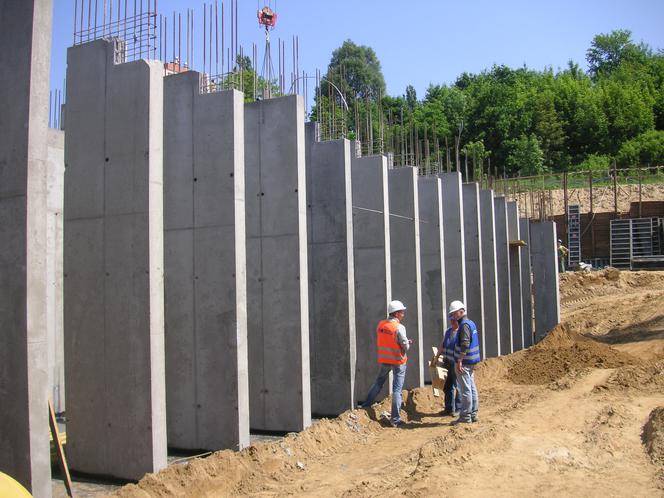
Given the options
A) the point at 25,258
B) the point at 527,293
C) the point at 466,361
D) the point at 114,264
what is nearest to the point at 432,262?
the point at 466,361

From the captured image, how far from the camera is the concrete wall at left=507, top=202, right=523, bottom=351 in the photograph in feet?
66.5

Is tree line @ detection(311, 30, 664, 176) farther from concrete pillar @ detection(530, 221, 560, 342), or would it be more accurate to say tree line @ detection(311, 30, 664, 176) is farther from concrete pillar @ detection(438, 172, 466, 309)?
→ concrete pillar @ detection(438, 172, 466, 309)

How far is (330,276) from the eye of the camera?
10.1 m

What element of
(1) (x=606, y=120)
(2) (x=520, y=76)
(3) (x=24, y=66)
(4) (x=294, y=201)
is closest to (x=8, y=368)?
(3) (x=24, y=66)

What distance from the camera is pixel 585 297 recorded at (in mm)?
27969

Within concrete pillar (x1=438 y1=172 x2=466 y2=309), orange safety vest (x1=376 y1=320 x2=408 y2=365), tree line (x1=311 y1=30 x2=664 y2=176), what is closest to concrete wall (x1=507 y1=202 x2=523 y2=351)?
concrete pillar (x1=438 y1=172 x2=466 y2=309)

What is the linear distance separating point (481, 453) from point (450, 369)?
2943 millimetres

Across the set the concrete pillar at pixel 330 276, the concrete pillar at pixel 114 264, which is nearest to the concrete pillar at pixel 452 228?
the concrete pillar at pixel 330 276

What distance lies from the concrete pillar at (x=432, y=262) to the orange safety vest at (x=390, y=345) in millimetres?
3972

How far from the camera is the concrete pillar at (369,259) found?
1114 cm

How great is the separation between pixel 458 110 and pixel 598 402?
50821 millimetres

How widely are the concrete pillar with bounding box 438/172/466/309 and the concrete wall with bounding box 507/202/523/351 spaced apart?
5788 mm

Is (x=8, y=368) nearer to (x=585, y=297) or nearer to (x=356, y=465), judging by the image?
(x=356, y=465)

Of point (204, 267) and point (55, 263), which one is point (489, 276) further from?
point (55, 263)
